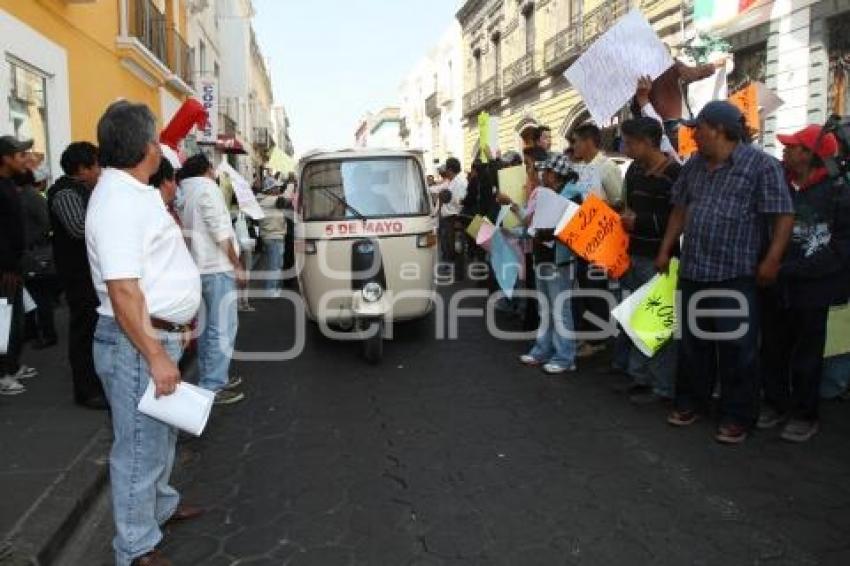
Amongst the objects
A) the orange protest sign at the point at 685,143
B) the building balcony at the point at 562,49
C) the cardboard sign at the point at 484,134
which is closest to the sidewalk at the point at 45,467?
the orange protest sign at the point at 685,143

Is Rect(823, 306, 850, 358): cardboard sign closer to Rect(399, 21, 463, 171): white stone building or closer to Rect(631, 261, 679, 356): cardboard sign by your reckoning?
Rect(631, 261, 679, 356): cardboard sign

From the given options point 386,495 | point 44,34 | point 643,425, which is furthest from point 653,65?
point 44,34

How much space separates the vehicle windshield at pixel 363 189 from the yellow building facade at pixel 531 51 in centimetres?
1080

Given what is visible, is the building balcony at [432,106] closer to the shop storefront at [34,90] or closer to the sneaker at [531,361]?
the shop storefront at [34,90]

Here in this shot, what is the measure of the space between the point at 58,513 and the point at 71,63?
8.60 meters

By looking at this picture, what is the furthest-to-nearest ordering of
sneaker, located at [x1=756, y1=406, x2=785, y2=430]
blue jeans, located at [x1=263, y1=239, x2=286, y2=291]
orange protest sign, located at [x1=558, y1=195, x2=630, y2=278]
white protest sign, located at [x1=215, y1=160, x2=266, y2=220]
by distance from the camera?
blue jeans, located at [x1=263, y1=239, x2=286, y2=291] → white protest sign, located at [x1=215, y1=160, x2=266, y2=220] → orange protest sign, located at [x1=558, y1=195, x2=630, y2=278] → sneaker, located at [x1=756, y1=406, x2=785, y2=430]

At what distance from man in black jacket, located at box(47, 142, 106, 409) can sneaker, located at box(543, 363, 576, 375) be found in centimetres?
348

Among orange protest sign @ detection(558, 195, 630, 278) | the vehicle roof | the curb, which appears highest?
the vehicle roof

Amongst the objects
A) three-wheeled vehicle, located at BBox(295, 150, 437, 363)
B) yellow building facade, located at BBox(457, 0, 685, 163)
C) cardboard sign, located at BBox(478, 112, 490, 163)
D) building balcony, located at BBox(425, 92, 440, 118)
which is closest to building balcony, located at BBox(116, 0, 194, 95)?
cardboard sign, located at BBox(478, 112, 490, 163)

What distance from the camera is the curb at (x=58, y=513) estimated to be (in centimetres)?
319

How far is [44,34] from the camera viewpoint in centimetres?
923

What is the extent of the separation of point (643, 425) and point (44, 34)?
8483 mm

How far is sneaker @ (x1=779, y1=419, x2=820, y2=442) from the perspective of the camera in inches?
181

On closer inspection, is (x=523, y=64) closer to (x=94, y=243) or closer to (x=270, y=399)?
(x=270, y=399)
